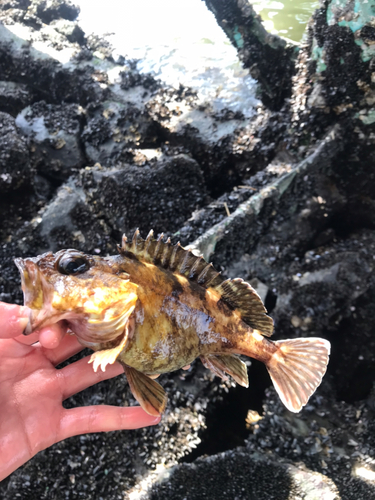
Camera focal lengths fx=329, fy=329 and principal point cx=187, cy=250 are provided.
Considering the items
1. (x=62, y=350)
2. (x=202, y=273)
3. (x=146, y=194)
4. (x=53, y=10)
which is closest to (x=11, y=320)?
(x=62, y=350)

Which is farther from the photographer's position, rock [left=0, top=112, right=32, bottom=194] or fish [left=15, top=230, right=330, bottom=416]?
rock [left=0, top=112, right=32, bottom=194]

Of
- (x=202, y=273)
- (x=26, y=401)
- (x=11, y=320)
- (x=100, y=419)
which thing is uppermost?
(x=202, y=273)

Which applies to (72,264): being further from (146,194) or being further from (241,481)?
(146,194)

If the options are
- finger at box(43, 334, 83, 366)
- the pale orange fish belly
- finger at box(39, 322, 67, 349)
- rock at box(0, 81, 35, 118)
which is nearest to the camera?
finger at box(39, 322, 67, 349)

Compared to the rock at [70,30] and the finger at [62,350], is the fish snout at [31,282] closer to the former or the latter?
the finger at [62,350]

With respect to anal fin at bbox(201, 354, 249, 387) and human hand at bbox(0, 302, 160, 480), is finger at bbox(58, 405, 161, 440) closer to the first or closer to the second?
human hand at bbox(0, 302, 160, 480)

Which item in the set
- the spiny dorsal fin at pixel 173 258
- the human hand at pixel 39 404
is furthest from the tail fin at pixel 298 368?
the human hand at pixel 39 404

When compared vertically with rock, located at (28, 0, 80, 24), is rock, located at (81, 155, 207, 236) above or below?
below

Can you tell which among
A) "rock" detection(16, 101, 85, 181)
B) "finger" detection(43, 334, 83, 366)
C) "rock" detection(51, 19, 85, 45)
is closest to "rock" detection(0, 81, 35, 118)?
"rock" detection(16, 101, 85, 181)
